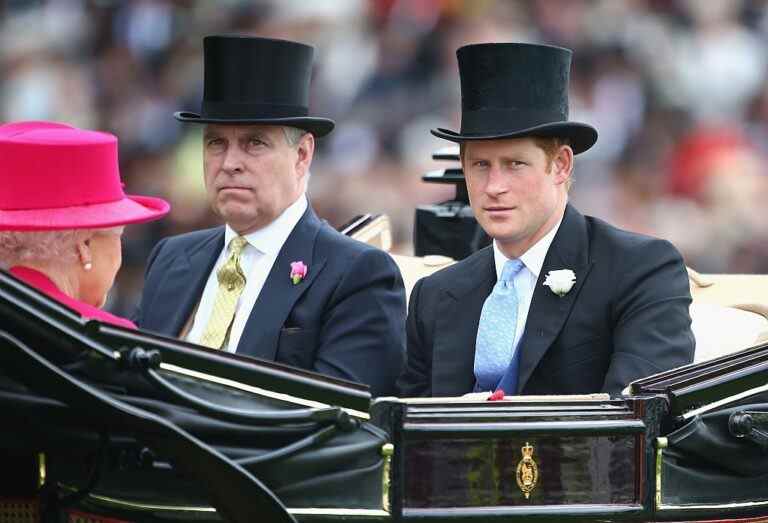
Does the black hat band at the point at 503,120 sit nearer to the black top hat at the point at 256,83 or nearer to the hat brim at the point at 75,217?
the black top hat at the point at 256,83

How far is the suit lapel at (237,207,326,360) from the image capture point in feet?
11.5

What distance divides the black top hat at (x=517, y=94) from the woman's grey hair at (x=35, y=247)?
2.94ft

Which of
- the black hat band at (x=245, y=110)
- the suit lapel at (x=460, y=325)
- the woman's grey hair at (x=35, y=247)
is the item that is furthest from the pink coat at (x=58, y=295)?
the black hat band at (x=245, y=110)

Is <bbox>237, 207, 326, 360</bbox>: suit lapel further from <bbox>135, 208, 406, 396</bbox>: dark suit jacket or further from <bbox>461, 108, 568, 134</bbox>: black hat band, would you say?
<bbox>461, 108, 568, 134</bbox>: black hat band

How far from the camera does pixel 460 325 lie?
3.41 m

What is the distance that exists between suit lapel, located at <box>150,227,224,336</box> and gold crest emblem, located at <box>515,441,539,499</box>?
119cm

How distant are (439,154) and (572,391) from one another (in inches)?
65.9

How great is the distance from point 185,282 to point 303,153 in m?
0.42

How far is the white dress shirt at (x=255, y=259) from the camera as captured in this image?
11.9ft

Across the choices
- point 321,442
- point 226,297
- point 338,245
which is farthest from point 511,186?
point 321,442

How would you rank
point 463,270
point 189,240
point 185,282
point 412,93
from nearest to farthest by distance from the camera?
point 463,270 < point 185,282 < point 189,240 < point 412,93

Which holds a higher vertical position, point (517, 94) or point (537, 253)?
point (517, 94)

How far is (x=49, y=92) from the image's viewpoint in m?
6.26

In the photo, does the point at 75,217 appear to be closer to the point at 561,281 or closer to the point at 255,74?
the point at 255,74
